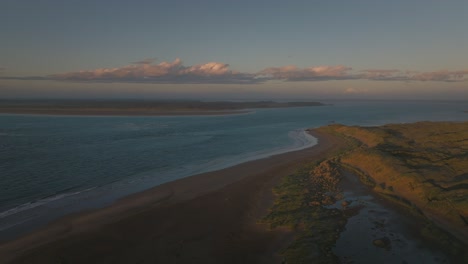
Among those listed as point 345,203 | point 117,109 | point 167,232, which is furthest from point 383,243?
point 117,109

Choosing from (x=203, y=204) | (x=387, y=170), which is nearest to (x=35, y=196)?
(x=203, y=204)

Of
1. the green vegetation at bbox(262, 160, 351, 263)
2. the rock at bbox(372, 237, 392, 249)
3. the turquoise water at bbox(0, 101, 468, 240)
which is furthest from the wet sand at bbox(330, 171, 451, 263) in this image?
the turquoise water at bbox(0, 101, 468, 240)

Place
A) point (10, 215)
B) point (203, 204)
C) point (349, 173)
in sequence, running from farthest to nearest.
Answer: point (349, 173), point (203, 204), point (10, 215)

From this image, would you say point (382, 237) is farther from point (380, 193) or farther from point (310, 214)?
point (380, 193)

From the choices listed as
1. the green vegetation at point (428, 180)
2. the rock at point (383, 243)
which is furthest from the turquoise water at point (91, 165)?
the rock at point (383, 243)

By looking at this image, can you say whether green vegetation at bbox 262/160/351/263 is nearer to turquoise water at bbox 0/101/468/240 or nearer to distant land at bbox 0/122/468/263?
distant land at bbox 0/122/468/263

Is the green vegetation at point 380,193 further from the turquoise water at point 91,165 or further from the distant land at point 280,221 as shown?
the turquoise water at point 91,165

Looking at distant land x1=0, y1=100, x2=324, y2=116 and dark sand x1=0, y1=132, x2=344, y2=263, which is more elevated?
distant land x1=0, y1=100, x2=324, y2=116

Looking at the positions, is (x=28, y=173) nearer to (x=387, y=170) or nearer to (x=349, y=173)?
(x=349, y=173)
